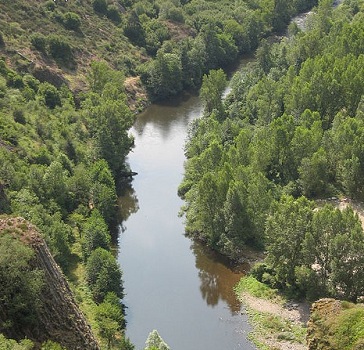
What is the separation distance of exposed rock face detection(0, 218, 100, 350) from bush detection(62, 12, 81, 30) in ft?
290

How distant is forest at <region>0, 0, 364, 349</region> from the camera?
57.1 metres

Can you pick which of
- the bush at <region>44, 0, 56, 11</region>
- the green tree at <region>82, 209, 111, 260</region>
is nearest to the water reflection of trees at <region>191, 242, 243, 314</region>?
the green tree at <region>82, 209, 111, 260</region>

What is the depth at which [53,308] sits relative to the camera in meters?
38.3

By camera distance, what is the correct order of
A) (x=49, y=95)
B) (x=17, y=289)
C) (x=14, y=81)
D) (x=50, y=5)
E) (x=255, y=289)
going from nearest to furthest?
(x=17, y=289)
(x=255, y=289)
(x=14, y=81)
(x=49, y=95)
(x=50, y=5)

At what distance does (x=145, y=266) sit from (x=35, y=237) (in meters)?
29.6

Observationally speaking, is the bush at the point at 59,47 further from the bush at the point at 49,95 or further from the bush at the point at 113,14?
the bush at the point at 113,14

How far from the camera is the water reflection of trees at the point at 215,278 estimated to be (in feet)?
203

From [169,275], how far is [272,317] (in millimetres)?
13758

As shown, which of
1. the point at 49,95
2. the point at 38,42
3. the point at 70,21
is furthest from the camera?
the point at 70,21

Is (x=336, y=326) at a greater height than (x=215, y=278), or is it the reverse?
(x=215, y=278)

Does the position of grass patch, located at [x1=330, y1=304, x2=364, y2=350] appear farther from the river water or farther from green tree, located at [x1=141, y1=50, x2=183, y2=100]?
green tree, located at [x1=141, y1=50, x2=183, y2=100]

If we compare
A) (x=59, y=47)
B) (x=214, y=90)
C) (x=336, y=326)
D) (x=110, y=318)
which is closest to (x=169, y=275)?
(x=110, y=318)

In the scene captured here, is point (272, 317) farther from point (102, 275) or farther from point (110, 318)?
point (102, 275)

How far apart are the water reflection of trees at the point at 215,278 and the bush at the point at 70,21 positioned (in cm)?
6850
